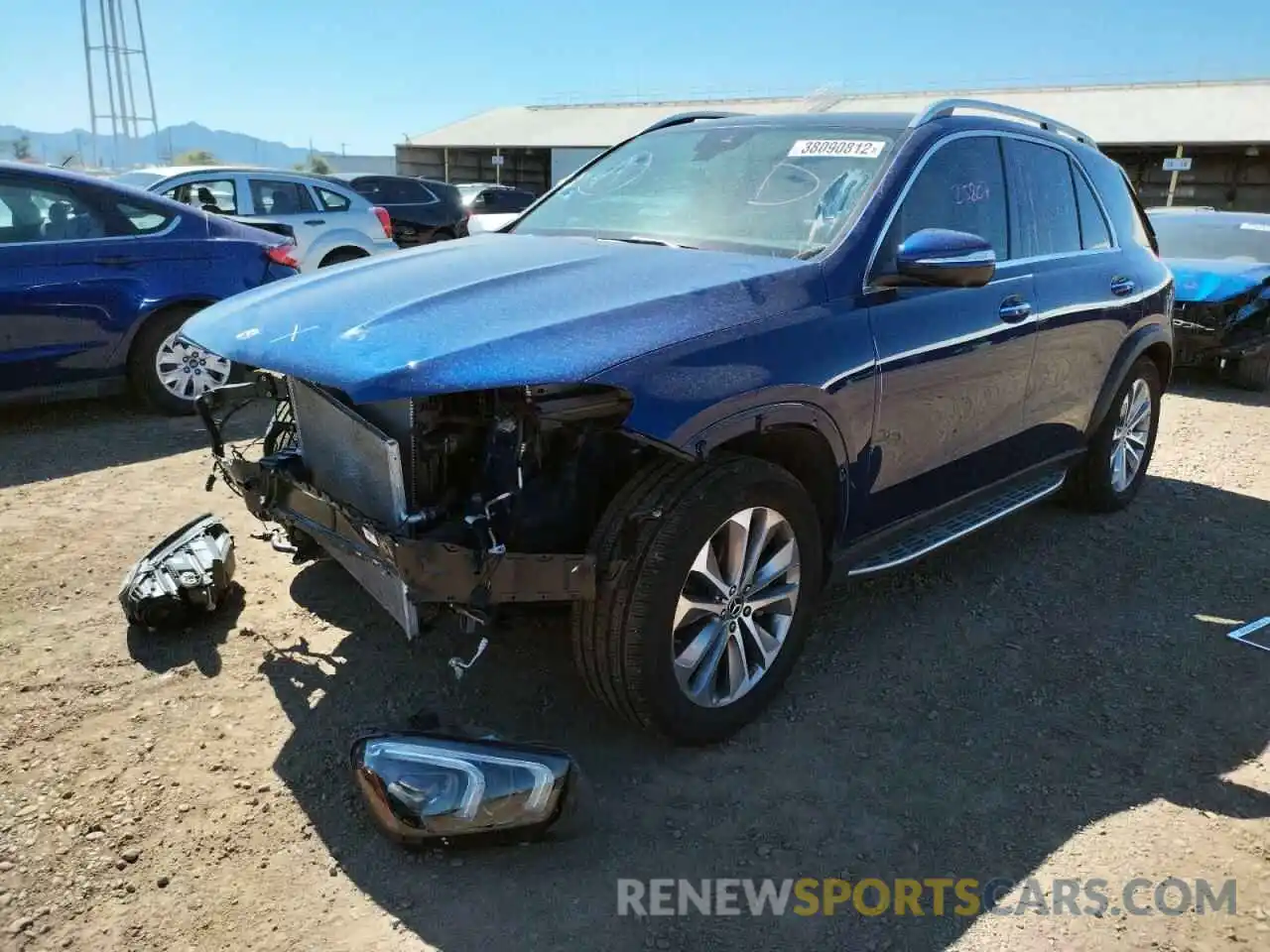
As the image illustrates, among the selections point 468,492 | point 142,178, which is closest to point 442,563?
point 468,492

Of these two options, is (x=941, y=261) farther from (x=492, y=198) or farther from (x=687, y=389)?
(x=492, y=198)

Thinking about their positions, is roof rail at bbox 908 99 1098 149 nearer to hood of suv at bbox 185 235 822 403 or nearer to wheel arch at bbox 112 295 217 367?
hood of suv at bbox 185 235 822 403

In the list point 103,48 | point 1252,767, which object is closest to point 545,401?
point 1252,767

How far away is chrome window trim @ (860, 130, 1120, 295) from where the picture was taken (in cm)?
319

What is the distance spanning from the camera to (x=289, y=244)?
685cm

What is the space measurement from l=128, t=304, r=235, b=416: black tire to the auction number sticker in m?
4.10

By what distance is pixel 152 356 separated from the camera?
20.1ft

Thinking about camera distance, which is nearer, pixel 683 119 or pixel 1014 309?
pixel 1014 309

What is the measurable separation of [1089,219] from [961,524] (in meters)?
1.79

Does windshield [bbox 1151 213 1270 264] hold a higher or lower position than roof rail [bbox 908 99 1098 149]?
lower

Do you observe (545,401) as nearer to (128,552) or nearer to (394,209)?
(128,552)

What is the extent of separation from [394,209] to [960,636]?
15.6 metres

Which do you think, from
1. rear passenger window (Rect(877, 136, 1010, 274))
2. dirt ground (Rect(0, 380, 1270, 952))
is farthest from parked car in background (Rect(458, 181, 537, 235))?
dirt ground (Rect(0, 380, 1270, 952))

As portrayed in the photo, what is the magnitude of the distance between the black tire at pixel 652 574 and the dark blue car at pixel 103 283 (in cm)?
358
